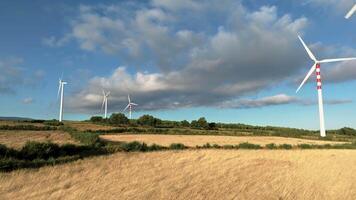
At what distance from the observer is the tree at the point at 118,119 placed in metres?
124

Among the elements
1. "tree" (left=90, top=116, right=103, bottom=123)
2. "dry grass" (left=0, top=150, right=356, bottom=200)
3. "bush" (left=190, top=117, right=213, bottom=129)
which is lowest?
"dry grass" (left=0, top=150, right=356, bottom=200)

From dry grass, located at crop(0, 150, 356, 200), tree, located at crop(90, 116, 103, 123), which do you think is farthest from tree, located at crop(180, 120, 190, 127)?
dry grass, located at crop(0, 150, 356, 200)

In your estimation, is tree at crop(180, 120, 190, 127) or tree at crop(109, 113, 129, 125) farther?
tree at crop(180, 120, 190, 127)

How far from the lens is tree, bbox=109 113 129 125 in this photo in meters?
124

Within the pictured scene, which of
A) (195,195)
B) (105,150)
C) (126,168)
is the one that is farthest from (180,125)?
(195,195)

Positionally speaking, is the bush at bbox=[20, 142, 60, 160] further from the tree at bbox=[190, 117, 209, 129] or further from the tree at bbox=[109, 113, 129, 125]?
the tree at bbox=[190, 117, 209, 129]

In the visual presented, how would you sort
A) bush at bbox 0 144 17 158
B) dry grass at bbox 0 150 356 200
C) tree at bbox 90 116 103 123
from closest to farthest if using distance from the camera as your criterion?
dry grass at bbox 0 150 356 200 → bush at bbox 0 144 17 158 → tree at bbox 90 116 103 123

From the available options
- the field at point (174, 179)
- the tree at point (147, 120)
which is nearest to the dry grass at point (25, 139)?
Result: the field at point (174, 179)

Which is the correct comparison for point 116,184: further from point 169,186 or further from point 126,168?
point 126,168

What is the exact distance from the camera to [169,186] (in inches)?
829

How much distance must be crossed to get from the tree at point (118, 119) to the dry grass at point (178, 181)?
302 feet

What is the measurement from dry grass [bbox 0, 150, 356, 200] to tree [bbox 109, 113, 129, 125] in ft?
302

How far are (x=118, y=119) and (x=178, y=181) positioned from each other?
4081 inches

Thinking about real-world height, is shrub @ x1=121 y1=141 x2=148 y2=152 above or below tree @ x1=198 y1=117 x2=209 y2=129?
below
